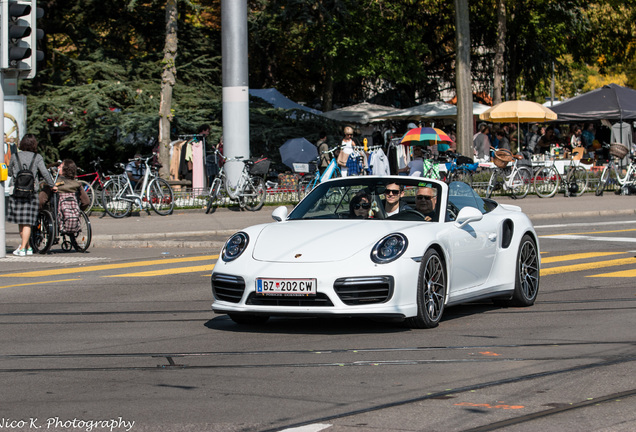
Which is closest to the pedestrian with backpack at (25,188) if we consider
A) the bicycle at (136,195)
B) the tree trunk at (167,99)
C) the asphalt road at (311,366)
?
the asphalt road at (311,366)

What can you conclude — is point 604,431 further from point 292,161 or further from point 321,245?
point 292,161

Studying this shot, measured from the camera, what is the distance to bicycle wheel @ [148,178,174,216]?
22250 mm

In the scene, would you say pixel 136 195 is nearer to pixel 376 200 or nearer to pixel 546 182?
pixel 546 182

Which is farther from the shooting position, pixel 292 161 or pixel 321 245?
pixel 292 161

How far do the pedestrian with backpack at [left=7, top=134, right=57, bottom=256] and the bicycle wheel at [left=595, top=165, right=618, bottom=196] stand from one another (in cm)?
1747

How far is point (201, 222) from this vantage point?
2048 cm

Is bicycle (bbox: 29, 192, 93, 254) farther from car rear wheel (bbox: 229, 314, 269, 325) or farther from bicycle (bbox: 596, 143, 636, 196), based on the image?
bicycle (bbox: 596, 143, 636, 196)

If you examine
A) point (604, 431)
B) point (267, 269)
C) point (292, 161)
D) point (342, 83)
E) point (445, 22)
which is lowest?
point (604, 431)

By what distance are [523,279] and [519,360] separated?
2964 millimetres

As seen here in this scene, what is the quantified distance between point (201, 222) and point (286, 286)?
499 inches

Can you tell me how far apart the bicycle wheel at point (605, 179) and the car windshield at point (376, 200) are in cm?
2005

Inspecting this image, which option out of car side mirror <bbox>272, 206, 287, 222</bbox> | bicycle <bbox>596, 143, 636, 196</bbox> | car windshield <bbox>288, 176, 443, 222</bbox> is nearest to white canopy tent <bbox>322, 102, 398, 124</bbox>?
bicycle <bbox>596, 143, 636, 196</bbox>

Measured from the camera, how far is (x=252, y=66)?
154ft

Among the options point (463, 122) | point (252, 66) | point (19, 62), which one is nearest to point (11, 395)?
point (19, 62)
